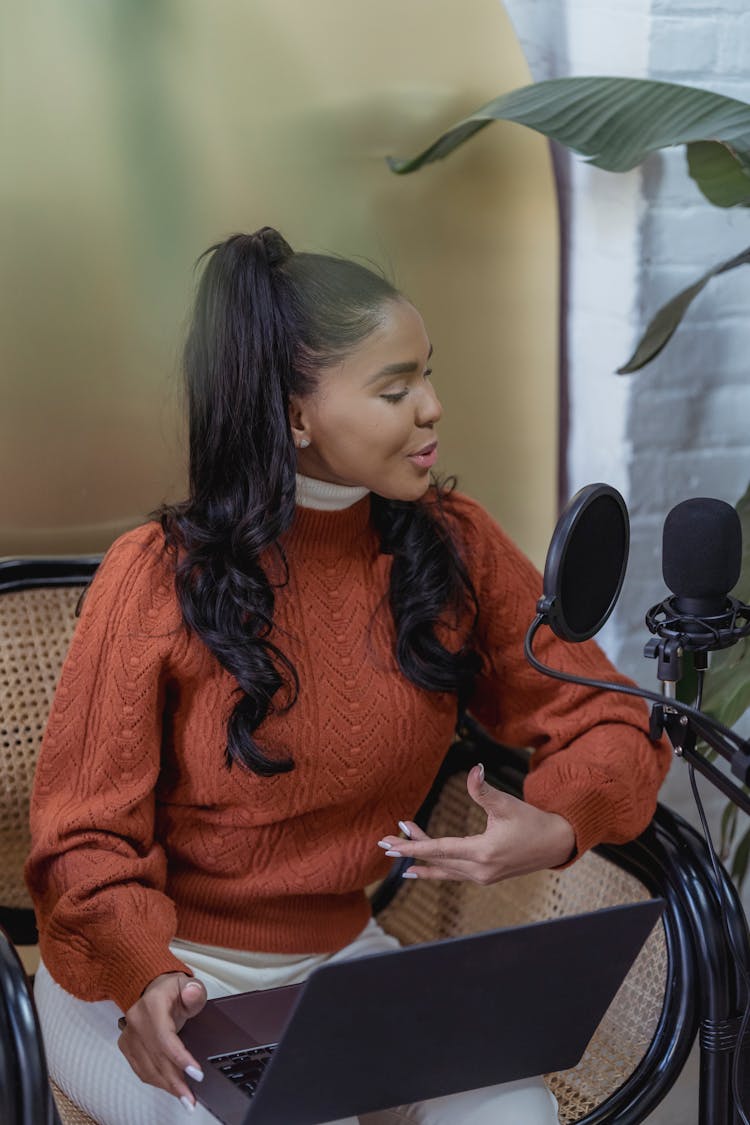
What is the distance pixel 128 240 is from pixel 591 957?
0.98 meters

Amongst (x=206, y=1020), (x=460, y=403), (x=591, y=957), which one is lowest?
(x=206, y=1020)

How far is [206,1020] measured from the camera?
111 cm

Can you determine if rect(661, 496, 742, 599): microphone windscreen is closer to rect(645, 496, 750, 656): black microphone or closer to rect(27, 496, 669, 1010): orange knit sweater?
rect(645, 496, 750, 656): black microphone

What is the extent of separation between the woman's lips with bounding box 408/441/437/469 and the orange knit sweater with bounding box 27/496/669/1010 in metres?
0.12

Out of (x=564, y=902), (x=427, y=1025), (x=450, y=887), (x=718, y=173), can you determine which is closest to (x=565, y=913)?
(x=564, y=902)

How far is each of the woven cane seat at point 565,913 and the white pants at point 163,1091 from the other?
0.15m

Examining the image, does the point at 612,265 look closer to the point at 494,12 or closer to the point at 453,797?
the point at 494,12

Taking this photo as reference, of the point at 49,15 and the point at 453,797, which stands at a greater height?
the point at 49,15

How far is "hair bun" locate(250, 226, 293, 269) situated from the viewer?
1.25 m

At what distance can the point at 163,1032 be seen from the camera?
3.50 feet

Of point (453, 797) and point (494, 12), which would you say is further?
point (494, 12)

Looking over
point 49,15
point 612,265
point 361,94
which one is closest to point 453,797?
point 612,265

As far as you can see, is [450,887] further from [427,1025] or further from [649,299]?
[649,299]

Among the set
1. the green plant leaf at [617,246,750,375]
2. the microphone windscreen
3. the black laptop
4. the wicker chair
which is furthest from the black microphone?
the green plant leaf at [617,246,750,375]
